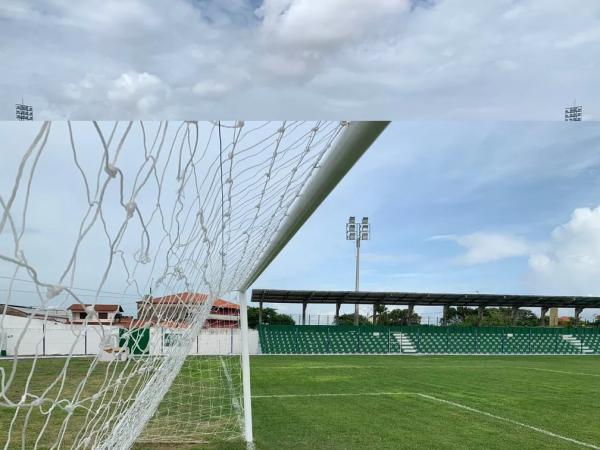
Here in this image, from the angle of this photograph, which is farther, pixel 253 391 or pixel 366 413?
pixel 253 391

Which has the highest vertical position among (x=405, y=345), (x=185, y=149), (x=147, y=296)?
(x=185, y=149)

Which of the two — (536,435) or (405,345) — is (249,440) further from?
(405,345)

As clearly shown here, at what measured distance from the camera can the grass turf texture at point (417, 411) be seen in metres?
6.38

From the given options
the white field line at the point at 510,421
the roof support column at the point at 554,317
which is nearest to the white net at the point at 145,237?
the white field line at the point at 510,421

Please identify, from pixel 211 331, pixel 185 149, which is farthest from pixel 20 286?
pixel 211 331

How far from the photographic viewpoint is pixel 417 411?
27.5 ft

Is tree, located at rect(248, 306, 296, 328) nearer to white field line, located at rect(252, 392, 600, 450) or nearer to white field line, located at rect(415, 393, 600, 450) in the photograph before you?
white field line, located at rect(252, 392, 600, 450)

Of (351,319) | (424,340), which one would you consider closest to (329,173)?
(424,340)

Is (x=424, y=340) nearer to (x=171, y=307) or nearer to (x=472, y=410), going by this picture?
(x=472, y=410)

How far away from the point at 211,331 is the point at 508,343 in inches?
597

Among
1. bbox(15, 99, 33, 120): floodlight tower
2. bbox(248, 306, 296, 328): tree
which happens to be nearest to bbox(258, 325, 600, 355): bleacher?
bbox(248, 306, 296, 328): tree

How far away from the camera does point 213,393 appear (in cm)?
994

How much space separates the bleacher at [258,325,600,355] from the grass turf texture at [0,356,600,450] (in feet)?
36.0

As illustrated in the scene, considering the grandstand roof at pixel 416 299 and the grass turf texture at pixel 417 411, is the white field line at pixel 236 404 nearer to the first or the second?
the grass turf texture at pixel 417 411
